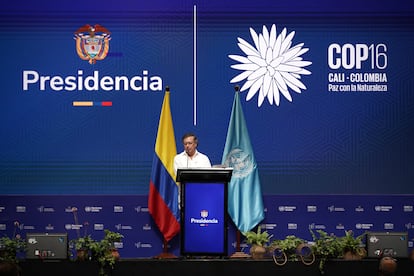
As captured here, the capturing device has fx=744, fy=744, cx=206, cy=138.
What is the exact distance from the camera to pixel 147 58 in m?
10.1

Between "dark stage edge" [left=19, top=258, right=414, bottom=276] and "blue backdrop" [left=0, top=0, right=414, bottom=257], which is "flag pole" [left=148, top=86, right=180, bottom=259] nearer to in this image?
"blue backdrop" [left=0, top=0, right=414, bottom=257]

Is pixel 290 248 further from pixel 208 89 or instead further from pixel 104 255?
pixel 208 89

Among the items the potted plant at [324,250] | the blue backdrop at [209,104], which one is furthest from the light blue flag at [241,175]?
the potted plant at [324,250]

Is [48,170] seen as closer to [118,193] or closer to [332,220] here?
[118,193]

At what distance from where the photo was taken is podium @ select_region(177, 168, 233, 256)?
6.68 meters

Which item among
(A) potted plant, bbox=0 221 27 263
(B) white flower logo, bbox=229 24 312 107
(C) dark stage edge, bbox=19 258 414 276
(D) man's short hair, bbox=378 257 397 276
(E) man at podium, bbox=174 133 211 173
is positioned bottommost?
(C) dark stage edge, bbox=19 258 414 276

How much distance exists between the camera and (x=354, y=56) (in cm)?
1018

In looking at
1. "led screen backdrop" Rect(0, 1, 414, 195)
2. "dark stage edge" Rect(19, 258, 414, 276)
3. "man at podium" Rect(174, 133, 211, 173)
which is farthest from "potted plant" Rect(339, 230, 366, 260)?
"led screen backdrop" Rect(0, 1, 414, 195)

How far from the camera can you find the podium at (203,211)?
263 inches

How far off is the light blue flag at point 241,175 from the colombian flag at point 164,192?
0.72 m

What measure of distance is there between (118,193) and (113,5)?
2555mm

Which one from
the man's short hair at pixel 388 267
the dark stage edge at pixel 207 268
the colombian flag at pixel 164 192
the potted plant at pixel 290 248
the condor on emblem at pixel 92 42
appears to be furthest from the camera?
the condor on emblem at pixel 92 42

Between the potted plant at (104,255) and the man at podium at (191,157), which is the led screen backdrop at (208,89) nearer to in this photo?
the man at podium at (191,157)

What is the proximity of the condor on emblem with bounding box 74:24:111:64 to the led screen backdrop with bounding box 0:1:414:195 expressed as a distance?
1cm
